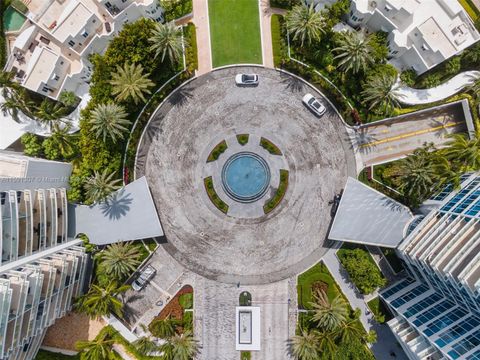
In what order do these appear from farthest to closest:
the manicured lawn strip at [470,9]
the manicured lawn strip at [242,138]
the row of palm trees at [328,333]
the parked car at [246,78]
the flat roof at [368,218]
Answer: the manicured lawn strip at [242,138]
the manicured lawn strip at [470,9]
the parked car at [246,78]
the flat roof at [368,218]
the row of palm trees at [328,333]

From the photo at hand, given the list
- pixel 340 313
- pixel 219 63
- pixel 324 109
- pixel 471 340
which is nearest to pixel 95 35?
pixel 219 63

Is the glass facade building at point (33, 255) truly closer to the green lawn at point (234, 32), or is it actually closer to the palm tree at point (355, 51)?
the green lawn at point (234, 32)

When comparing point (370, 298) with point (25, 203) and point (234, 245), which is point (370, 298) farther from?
point (25, 203)

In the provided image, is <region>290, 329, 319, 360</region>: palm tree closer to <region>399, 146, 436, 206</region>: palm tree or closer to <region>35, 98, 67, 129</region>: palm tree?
<region>399, 146, 436, 206</region>: palm tree

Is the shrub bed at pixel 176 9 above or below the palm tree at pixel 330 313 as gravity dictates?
above

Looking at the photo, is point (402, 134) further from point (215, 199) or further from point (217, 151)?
point (215, 199)

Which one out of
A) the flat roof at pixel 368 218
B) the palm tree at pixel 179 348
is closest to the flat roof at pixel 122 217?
the palm tree at pixel 179 348
